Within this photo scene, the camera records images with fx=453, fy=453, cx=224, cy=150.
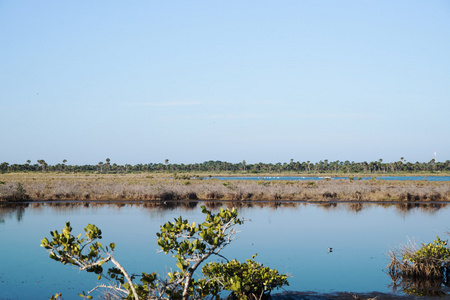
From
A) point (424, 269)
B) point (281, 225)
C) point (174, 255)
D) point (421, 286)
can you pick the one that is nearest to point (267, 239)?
point (281, 225)

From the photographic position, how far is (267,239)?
22.1m

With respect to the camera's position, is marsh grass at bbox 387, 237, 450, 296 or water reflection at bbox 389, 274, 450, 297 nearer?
water reflection at bbox 389, 274, 450, 297

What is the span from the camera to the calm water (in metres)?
14.7

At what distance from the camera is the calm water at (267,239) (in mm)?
14727

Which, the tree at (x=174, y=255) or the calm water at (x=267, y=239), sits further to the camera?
the calm water at (x=267, y=239)

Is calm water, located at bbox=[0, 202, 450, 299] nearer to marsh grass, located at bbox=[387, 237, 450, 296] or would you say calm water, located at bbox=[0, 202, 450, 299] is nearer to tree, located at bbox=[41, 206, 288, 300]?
marsh grass, located at bbox=[387, 237, 450, 296]

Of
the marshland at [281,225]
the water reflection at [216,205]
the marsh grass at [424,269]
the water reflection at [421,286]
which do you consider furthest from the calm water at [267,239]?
the marsh grass at [424,269]

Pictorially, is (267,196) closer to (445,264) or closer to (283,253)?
(283,253)

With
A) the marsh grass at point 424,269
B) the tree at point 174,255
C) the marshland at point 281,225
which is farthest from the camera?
the marshland at point 281,225

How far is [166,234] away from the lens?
28.5ft

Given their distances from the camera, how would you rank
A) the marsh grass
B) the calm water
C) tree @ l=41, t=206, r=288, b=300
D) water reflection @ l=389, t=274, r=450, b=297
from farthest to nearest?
the calm water → the marsh grass → water reflection @ l=389, t=274, r=450, b=297 → tree @ l=41, t=206, r=288, b=300

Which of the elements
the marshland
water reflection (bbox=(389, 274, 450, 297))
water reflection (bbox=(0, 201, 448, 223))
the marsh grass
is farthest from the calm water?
the marsh grass

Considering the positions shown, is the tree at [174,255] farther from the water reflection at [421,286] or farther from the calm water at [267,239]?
the water reflection at [421,286]

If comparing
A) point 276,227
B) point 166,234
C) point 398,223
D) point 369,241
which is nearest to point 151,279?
point 166,234
